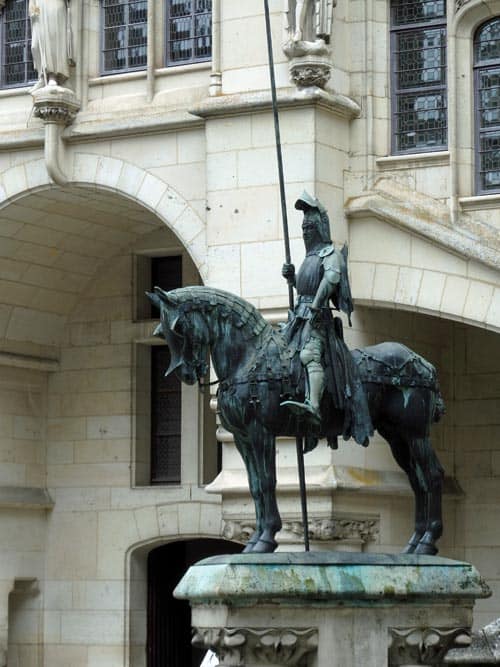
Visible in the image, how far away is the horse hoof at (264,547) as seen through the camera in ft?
42.5

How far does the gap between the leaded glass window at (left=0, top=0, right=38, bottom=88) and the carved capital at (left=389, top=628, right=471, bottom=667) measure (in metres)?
10.3

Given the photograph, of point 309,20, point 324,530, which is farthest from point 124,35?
point 324,530

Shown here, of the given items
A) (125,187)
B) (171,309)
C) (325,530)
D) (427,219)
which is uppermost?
(125,187)

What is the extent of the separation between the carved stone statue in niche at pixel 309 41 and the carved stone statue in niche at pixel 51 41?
2.72m

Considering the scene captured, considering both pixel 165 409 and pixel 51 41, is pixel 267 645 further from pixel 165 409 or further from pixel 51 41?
pixel 165 409

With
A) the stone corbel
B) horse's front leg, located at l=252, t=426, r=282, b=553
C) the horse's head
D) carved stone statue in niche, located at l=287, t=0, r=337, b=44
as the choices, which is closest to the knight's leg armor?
horse's front leg, located at l=252, t=426, r=282, b=553

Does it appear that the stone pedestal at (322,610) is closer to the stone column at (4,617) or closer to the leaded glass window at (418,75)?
the leaded glass window at (418,75)

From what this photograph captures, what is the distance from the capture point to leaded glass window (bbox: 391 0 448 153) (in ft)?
61.9

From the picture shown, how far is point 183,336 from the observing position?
1316 centimetres

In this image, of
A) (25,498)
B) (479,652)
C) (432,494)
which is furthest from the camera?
(25,498)

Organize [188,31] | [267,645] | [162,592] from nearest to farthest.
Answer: [267,645] → [188,31] → [162,592]

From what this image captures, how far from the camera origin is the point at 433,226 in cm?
1817

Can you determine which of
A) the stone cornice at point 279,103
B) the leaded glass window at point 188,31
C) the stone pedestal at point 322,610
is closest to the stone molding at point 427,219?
the stone cornice at point 279,103

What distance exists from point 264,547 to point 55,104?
26.7ft
